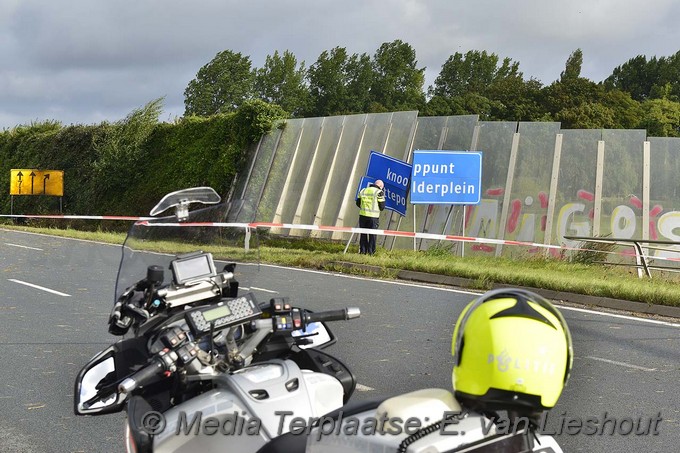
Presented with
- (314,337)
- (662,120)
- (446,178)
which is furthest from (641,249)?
(662,120)

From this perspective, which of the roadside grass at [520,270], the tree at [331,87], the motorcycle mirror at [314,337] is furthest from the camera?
the tree at [331,87]

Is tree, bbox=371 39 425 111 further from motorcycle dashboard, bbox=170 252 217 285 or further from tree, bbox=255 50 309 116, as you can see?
motorcycle dashboard, bbox=170 252 217 285

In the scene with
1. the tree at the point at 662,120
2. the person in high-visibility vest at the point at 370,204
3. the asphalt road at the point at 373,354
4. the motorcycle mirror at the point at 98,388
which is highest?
the tree at the point at 662,120

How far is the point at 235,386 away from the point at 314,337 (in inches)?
26.3

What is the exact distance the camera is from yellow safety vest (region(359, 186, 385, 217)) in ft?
60.6

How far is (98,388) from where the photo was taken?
3.07 meters

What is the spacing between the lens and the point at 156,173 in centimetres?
3238

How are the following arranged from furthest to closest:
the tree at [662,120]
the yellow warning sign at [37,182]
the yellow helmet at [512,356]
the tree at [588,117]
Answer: the tree at [588,117], the tree at [662,120], the yellow warning sign at [37,182], the yellow helmet at [512,356]

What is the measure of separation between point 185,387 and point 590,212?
17642mm

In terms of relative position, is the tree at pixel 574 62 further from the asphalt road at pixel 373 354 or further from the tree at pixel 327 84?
the asphalt road at pixel 373 354

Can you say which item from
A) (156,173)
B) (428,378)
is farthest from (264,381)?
(156,173)

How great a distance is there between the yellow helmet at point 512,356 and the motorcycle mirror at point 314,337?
1.12 m

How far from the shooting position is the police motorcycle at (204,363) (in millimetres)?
2586

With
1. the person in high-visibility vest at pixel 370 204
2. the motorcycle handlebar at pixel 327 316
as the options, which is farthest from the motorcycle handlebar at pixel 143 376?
the person in high-visibility vest at pixel 370 204
